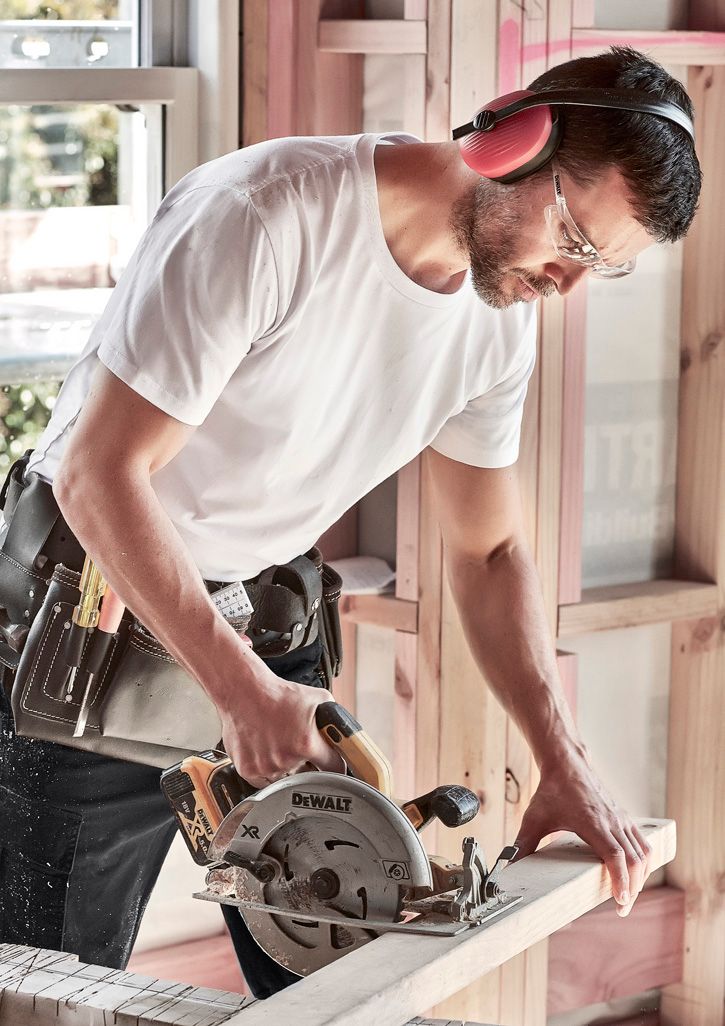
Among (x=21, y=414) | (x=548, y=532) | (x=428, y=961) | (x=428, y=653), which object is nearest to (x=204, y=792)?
(x=428, y=961)

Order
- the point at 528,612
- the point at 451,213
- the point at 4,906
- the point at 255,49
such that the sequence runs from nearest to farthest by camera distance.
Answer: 1. the point at 451,213
2. the point at 4,906
3. the point at 528,612
4. the point at 255,49

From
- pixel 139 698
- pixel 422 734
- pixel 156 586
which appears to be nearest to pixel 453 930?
pixel 156 586

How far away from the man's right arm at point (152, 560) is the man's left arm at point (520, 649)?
0.39 m

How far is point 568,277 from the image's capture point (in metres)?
1.59

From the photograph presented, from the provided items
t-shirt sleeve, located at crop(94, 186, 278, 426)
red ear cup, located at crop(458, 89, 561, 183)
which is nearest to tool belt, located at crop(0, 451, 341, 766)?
t-shirt sleeve, located at crop(94, 186, 278, 426)

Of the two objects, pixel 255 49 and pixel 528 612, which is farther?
pixel 255 49

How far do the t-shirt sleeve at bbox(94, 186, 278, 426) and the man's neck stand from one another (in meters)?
0.19

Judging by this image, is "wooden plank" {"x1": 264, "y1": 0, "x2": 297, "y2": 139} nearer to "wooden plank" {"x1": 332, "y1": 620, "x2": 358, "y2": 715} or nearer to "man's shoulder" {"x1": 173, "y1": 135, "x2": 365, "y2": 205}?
"man's shoulder" {"x1": 173, "y1": 135, "x2": 365, "y2": 205}

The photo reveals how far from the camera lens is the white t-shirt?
145 cm

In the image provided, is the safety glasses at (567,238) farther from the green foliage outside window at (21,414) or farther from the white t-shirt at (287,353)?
the green foliage outside window at (21,414)

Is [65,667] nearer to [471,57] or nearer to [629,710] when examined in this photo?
[471,57]

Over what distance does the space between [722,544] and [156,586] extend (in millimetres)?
1548

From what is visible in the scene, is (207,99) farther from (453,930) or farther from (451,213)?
(453,930)

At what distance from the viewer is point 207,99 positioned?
8.00 feet
